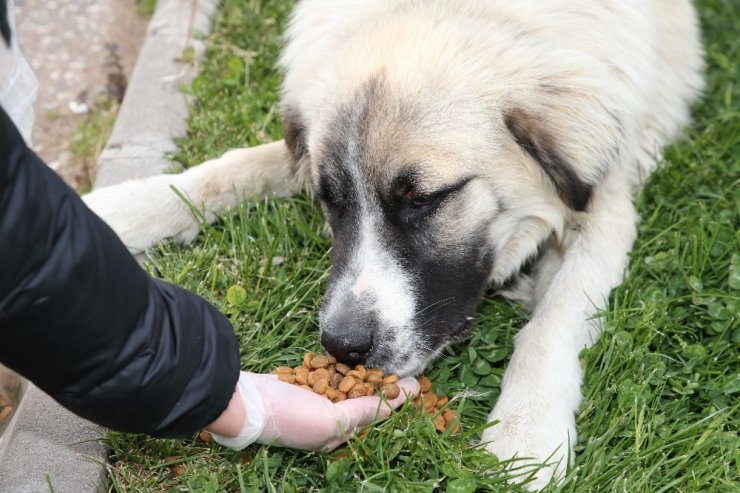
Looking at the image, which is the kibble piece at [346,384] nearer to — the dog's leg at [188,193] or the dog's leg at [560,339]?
the dog's leg at [560,339]

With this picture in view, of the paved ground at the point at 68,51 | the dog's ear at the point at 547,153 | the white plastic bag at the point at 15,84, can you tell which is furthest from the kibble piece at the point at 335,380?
the paved ground at the point at 68,51

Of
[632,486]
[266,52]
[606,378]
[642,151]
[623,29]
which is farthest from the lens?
[266,52]

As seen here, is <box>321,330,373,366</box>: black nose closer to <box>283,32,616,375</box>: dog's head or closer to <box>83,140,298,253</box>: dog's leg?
<box>283,32,616,375</box>: dog's head

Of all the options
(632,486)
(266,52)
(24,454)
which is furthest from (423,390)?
(266,52)

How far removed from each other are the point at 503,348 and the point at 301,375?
2.30ft

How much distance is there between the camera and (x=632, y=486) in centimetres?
226

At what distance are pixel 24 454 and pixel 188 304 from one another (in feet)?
2.34

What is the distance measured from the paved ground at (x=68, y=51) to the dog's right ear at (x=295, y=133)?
1.25m

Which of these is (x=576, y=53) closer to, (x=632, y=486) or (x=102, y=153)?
(x=632, y=486)

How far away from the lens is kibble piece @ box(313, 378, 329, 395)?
7.97ft

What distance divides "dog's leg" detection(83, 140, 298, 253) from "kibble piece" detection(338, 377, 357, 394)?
986mm

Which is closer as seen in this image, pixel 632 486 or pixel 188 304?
pixel 188 304

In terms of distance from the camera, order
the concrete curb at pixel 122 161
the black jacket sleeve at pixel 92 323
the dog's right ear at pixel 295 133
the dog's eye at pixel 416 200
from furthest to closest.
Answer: the dog's right ear at pixel 295 133 < the dog's eye at pixel 416 200 < the concrete curb at pixel 122 161 < the black jacket sleeve at pixel 92 323

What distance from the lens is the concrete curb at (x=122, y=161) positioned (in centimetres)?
236
